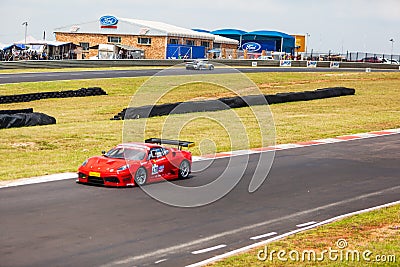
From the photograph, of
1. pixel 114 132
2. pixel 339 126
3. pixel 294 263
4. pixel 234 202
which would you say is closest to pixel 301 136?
pixel 339 126

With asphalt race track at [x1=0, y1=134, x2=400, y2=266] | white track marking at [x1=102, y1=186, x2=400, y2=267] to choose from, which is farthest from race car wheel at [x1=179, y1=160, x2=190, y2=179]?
white track marking at [x1=102, y1=186, x2=400, y2=267]

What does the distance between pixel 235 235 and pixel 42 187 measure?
6394 mm

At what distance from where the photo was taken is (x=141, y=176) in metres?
18.3

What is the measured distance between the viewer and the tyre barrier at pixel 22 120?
28314 mm

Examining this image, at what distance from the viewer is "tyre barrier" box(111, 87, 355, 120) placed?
32625 mm

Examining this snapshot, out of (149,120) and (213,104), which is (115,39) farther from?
(149,120)

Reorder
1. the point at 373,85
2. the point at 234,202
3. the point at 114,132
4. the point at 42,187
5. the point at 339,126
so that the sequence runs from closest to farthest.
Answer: the point at 234,202 < the point at 42,187 < the point at 114,132 < the point at 339,126 < the point at 373,85

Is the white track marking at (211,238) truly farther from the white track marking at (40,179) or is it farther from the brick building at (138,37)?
the brick building at (138,37)

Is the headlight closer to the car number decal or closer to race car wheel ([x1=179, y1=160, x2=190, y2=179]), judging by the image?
the car number decal

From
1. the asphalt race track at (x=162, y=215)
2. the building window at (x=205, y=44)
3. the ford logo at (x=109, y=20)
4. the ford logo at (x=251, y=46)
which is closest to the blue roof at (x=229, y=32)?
the ford logo at (x=251, y=46)

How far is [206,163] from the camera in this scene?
886 inches

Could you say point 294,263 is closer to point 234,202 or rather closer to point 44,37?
point 234,202

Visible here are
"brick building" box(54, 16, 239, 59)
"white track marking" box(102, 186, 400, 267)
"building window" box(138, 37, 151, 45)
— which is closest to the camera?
"white track marking" box(102, 186, 400, 267)

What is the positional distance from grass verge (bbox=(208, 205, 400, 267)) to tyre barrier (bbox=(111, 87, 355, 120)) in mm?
18623
